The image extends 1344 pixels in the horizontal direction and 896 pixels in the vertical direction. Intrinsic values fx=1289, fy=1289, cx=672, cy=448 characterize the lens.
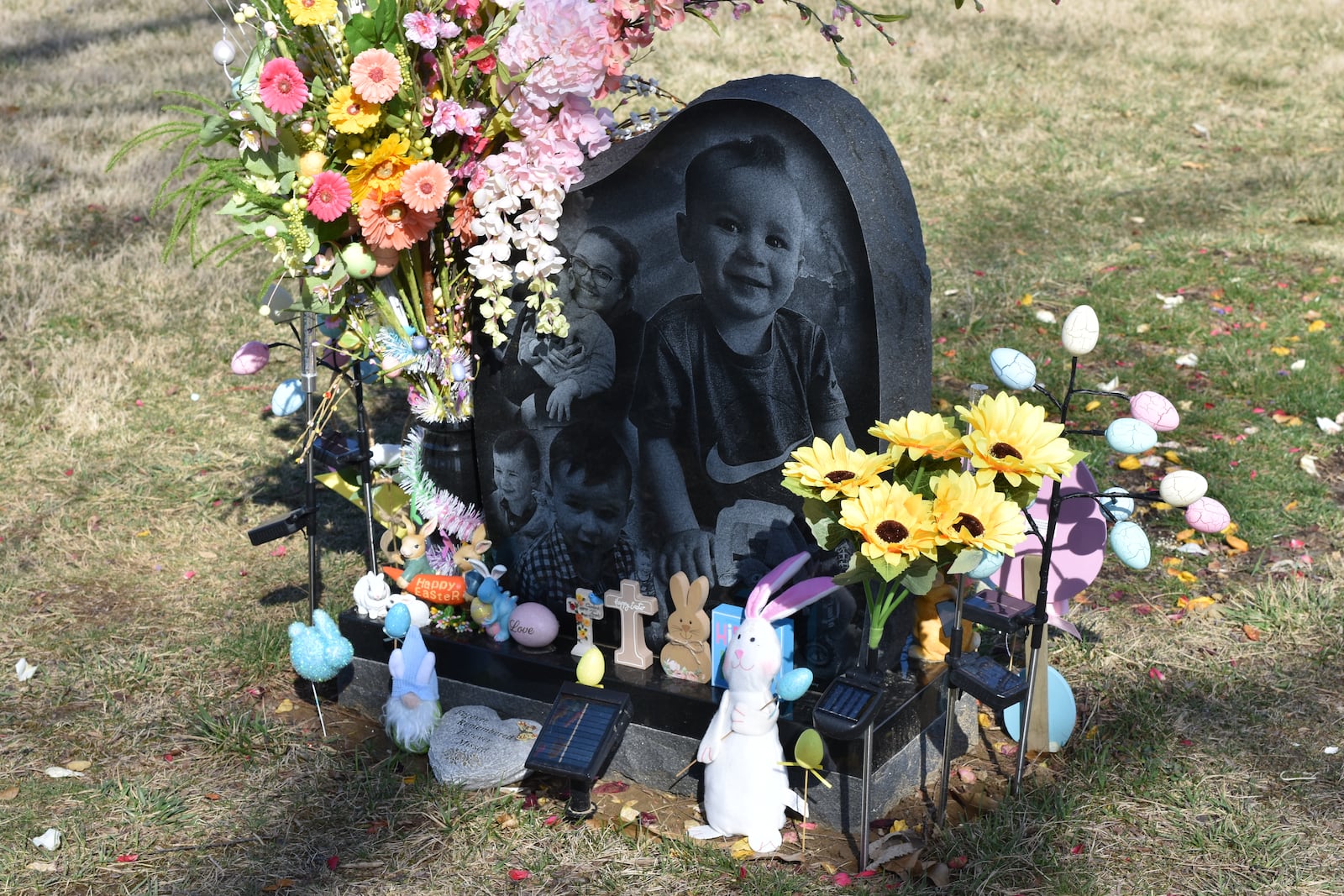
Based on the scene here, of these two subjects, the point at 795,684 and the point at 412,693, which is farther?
the point at 412,693

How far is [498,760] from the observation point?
383cm

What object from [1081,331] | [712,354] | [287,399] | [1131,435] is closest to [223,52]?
[287,399]

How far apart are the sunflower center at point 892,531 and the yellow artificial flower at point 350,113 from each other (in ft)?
6.15

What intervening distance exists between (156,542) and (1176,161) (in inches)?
316

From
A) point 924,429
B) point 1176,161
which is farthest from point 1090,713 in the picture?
point 1176,161

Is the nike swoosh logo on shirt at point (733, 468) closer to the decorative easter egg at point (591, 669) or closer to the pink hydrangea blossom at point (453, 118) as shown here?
the decorative easter egg at point (591, 669)

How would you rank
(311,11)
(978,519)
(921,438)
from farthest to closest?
(311,11) < (921,438) < (978,519)

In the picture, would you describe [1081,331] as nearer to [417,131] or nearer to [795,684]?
[795,684]

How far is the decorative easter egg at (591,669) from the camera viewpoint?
388cm

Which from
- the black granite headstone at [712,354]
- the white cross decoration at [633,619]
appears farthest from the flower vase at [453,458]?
the white cross decoration at [633,619]

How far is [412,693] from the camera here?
4.02 meters

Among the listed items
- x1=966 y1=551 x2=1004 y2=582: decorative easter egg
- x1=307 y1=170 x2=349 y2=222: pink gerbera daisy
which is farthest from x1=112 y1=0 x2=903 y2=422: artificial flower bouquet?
x1=966 y1=551 x2=1004 y2=582: decorative easter egg

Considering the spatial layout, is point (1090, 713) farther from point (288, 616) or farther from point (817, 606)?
point (288, 616)

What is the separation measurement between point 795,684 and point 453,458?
4.90 ft
